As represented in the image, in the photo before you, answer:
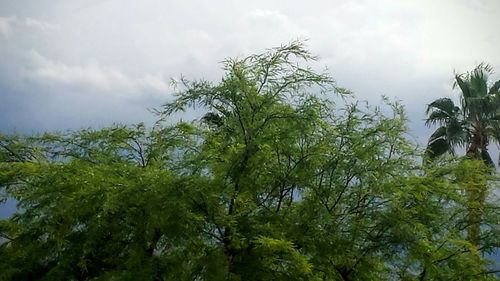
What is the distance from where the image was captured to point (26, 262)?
37.6 feet

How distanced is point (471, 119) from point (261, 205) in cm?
1087

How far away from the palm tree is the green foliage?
767cm

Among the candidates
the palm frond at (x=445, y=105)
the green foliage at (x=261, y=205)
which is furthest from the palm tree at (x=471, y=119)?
the green foliage at (x=261, y=205)

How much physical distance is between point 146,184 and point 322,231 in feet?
7.97

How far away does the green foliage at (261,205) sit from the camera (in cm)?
950

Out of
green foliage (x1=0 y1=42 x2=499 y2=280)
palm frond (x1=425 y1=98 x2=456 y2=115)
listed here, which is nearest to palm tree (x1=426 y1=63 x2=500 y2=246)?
palm frond (x1=425 y1=98 x2=456 y2=115)

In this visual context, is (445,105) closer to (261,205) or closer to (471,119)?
(471,119)

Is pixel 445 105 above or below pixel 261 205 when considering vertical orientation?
above

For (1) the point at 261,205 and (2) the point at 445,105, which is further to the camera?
(2) the point at 445,105

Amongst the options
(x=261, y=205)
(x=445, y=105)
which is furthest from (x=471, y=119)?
(x=261, y=205)

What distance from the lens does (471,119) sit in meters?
19.2

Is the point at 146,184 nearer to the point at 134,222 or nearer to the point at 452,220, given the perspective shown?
the point at 134,222

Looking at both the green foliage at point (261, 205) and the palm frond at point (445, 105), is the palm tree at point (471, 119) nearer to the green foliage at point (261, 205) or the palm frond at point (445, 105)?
the palm frond at point (445, 105)

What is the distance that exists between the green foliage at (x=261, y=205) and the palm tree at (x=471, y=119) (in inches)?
302
